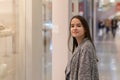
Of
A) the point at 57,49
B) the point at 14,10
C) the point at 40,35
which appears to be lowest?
the point at 57,49

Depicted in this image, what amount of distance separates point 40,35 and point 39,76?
0.38 m

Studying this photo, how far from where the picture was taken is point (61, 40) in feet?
18.0

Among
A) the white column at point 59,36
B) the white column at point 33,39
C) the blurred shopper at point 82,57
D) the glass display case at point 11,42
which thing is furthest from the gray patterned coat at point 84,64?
the white column at point 59,36

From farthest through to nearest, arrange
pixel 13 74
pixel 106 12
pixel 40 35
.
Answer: pixel 106 12, pixel 40 35, pixel 13 74

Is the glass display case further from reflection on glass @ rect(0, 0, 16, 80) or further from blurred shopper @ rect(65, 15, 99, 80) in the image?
blurred shopper @ rect(65, 15, 99, 80)

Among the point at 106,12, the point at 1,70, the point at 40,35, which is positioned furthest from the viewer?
the point at 106,12

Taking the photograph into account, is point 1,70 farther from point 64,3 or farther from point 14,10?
point 64,3

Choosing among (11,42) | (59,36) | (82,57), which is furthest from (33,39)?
(59,36)

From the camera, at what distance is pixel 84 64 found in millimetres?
2789

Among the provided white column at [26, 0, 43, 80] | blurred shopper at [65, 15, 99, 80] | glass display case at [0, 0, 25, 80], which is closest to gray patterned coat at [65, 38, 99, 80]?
blurred shopper at [65, 15, 99, 80]

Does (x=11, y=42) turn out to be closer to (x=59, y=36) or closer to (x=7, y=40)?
(x=7, y=40)

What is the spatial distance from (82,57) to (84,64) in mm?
74

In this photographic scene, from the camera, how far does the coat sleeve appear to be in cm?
279

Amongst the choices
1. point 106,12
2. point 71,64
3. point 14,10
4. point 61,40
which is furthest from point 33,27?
point 106,12
